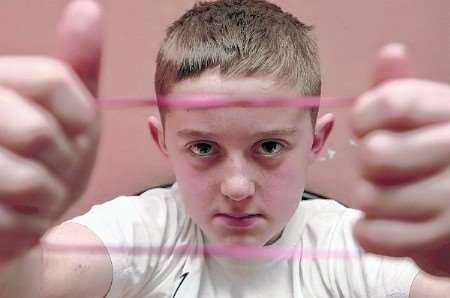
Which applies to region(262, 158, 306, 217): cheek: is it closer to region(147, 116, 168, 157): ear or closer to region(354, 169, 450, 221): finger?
region(147, 116, 168, 157): ear

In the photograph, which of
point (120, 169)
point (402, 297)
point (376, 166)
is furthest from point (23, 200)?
point (120, 169)

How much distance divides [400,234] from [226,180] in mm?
239

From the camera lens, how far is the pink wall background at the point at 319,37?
897mm

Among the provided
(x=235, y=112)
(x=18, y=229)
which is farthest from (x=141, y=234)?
(x=18, y=229)

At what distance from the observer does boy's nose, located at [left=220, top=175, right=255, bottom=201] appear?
1.90 feet

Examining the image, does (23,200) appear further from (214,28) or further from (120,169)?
(120,169)

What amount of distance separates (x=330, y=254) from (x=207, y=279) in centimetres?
13

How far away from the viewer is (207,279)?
727mm

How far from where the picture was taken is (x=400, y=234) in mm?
375

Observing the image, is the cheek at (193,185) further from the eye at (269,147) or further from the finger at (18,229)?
the finger at (18,229)

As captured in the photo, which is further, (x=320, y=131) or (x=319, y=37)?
(x=319, y=37)

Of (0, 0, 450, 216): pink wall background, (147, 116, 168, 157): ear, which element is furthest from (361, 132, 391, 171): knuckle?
(0, 0, 450, 216): pink wall background

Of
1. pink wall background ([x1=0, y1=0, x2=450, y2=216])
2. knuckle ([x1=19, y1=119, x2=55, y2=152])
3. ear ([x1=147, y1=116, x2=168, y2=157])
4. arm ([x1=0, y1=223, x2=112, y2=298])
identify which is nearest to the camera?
knuckle ([x1=19, y1=119, x2=55, y2=152])

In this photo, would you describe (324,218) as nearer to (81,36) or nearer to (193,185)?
(193,185)
